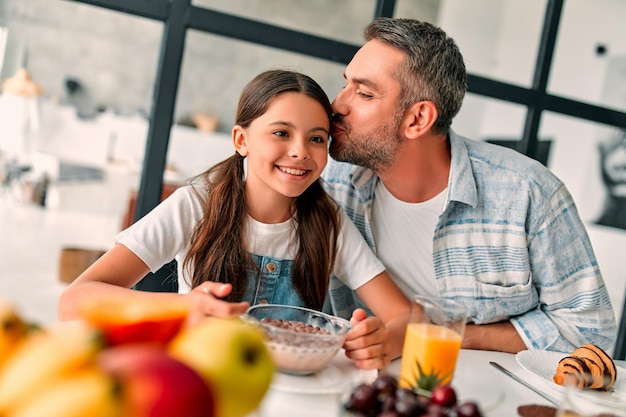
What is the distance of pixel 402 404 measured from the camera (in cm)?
69

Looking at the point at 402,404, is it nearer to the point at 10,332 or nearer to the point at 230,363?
the point at 230,363

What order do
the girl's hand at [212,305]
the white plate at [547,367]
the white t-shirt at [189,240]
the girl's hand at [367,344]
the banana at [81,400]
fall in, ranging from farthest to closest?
the white t-shirt at [189,240], the white plate at [547,367], the girl's hand at [367,344], the girl's hand at [212,305], the banana at [81,400]

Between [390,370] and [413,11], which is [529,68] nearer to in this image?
[413,11]

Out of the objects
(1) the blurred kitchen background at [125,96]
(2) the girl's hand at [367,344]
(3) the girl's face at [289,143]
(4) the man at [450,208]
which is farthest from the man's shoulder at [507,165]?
(2) the girl's hand at [367,344]

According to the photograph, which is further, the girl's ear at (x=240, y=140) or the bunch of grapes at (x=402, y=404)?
the girl's ear at (x=240, y=140)

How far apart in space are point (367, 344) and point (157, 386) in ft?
2.68

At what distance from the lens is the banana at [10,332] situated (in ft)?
1.83

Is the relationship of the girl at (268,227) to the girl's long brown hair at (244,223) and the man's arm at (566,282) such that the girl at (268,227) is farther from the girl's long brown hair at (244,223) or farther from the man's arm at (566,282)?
the man's arm at (566,282)

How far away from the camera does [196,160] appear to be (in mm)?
2211

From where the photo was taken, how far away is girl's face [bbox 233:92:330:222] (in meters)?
1.64

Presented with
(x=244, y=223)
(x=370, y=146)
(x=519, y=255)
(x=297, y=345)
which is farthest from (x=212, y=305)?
(x=519, y=255)

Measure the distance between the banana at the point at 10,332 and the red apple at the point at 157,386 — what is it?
141 mm

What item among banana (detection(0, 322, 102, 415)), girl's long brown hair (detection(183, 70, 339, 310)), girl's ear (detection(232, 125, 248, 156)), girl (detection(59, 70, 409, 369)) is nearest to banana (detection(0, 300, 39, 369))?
banana (detection(0, 322, 102, 415))

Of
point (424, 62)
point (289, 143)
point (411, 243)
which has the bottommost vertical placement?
point (411, 243)
